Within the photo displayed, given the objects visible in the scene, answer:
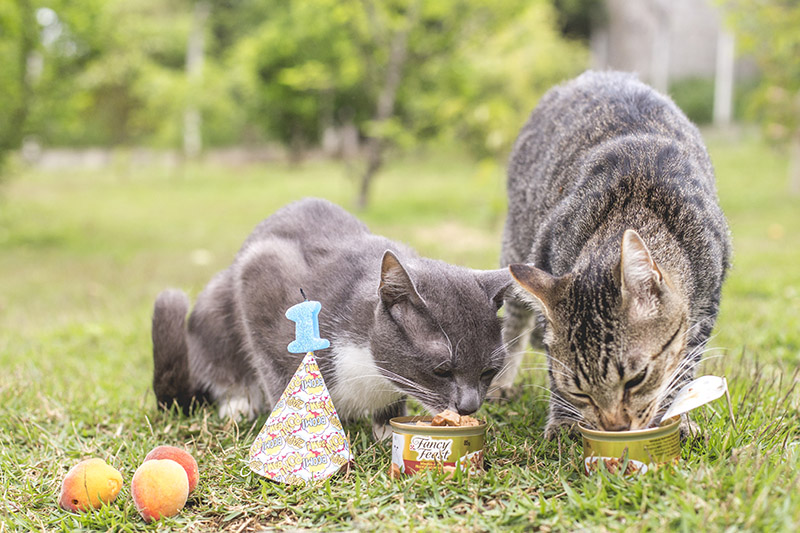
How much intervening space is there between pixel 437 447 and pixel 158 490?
95 cm

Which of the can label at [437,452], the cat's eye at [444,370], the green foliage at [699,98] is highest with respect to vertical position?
the green foliage at [699,98]

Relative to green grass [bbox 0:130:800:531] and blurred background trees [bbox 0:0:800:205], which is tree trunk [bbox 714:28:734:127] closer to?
blurred background trees [bbox 0:0:800:205]

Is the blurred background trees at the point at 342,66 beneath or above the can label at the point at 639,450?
above

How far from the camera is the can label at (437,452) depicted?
2391 mm

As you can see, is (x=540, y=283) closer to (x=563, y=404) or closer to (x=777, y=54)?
(x=563, y=404)

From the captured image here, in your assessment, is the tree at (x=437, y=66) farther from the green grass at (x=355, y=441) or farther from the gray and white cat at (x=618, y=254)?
the gray and white cat at (x=618, y=254)

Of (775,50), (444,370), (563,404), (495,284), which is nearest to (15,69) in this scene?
(495,284)

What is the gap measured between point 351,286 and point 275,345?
42cm

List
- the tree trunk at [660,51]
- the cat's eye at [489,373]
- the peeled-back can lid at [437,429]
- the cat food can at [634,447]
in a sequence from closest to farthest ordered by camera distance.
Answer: the cat food can at [634,447]
the peeled-back can lid at [437,429]
the cat's eye at [489,373]
the tree trunk at [660,51]

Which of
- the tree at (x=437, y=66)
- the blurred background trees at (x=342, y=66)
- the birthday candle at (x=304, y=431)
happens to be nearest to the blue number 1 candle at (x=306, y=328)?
the birthday candle at (x=304, y=431)

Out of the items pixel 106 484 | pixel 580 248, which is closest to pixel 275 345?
pixel 106 484

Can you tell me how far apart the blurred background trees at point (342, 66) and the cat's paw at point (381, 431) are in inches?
127

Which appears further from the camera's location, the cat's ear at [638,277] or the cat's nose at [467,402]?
the cat's nose at [467,402]

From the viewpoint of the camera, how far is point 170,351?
3215 millimetres
